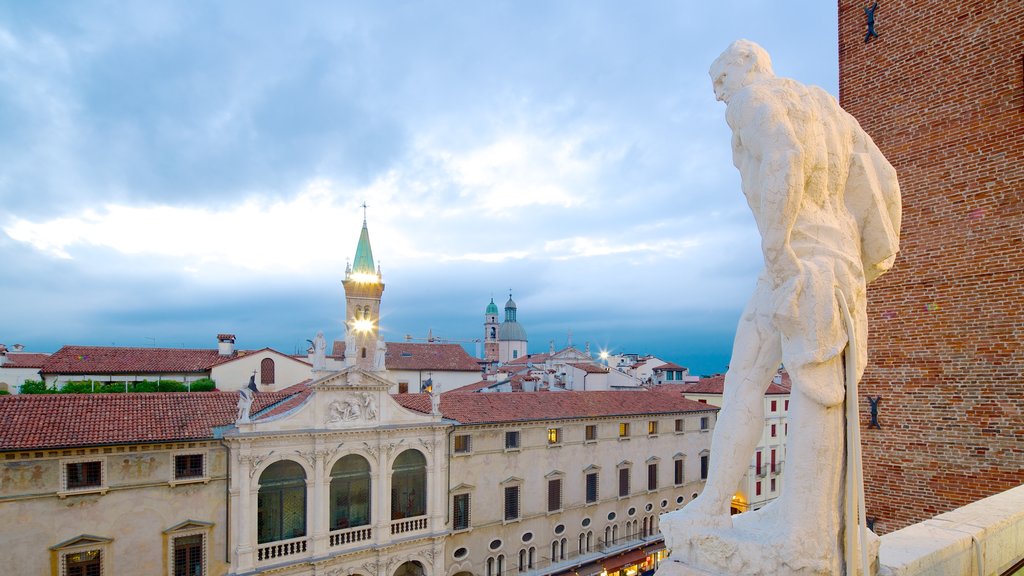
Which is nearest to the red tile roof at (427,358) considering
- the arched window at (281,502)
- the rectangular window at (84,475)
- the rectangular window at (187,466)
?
the arched window at (281,502)

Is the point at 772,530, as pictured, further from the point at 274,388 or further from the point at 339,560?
the point at 274,388

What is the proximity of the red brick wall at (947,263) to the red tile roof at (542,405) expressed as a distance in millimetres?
18308

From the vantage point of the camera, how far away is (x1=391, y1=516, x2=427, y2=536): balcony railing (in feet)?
75.5

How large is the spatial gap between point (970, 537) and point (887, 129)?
7177mm

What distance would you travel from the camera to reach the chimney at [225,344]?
4200 centimetres

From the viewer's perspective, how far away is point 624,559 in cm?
2830

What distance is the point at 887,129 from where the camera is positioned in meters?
9.09

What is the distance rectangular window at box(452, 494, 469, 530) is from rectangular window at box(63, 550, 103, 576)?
1250 centimetres

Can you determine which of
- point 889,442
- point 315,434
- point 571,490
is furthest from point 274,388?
point 889,442

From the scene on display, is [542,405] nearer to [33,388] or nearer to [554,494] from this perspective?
[554,494]

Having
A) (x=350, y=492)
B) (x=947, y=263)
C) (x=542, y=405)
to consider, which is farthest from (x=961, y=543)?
(x=542, y=405)

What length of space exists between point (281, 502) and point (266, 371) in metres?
19.4

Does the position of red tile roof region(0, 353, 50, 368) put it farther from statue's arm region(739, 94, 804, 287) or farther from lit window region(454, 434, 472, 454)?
statue's arm region(739, 94, 804, 287)

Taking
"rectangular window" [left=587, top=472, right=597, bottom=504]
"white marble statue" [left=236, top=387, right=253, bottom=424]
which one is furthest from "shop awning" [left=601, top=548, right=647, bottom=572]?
"white marble statue" [left=236, top=387, right=253, bottom=424]
